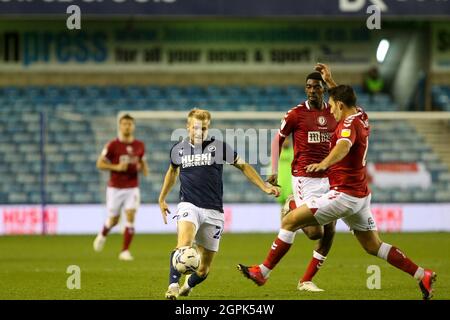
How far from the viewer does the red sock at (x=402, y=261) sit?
10.7m

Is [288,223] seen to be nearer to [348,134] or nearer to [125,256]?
[348,134]

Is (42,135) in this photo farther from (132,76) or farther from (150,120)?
(132,76)

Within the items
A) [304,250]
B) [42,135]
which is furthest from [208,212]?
[42,135]

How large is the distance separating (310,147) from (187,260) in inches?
104

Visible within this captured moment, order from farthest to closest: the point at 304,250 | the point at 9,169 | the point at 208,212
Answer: the point at 9,169 → the point at 304,250 → the point at 208,212

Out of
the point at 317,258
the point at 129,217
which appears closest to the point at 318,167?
the point at 317,258

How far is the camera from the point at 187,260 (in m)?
10.1

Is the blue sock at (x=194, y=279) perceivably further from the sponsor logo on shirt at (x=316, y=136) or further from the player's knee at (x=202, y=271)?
the sponsor logo on shirt at (x=316, y=136)

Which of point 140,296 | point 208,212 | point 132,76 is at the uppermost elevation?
point 132,76

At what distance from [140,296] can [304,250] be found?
8.35m

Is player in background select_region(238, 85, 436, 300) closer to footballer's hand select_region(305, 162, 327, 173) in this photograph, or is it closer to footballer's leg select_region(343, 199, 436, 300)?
footballer's leg select_region(343, 199, 436, 300)

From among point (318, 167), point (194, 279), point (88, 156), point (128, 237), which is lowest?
point (194, 279)

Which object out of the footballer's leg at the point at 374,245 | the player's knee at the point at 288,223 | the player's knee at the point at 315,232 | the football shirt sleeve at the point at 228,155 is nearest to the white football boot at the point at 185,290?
the player's knee at the point at 288,223

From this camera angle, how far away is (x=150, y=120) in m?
25.3
